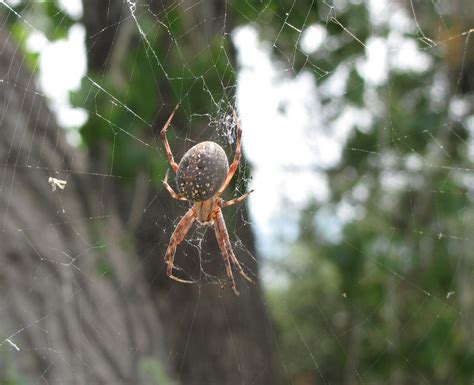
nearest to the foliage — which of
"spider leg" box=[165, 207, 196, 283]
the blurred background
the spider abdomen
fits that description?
the blurred background

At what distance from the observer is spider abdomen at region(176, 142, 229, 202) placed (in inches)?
97.9

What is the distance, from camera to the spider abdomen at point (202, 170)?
2486 mm

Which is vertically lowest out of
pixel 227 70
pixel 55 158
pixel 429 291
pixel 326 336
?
pixel 326 336

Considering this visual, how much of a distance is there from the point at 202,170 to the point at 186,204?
80cm

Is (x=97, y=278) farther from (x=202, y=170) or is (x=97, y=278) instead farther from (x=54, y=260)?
(x=202, y=170)

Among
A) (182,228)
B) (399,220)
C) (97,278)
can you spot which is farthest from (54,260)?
(399,220)

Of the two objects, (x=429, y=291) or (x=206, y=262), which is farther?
(x=429, y=291)

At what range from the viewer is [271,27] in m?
4.25

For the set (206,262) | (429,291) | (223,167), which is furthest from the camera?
(429,291)

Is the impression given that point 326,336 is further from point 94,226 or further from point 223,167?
point 223,167

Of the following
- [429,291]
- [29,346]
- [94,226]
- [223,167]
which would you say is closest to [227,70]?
[223,167]

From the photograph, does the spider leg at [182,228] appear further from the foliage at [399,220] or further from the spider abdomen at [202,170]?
the foliage at [399,220]

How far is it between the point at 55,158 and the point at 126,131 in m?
0.45

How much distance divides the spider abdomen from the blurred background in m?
0.33
